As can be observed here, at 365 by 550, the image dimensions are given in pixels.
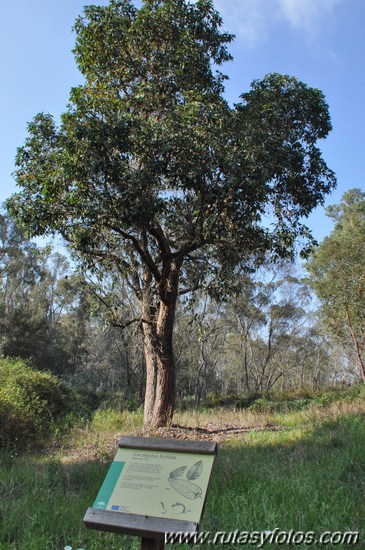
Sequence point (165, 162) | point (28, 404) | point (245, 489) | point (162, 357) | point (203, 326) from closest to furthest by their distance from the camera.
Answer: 1. point (245, 489)
2. point (165, 162)
3. point (162, 357)
4. point (28, 404)
5. point (203, 326)

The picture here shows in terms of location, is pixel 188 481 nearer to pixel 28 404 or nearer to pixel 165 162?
pixel 165 162

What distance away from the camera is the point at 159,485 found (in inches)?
103

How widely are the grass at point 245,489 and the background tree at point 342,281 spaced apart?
485 inches

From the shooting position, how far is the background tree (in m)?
19.5

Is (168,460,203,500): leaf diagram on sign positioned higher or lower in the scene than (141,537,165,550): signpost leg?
higher

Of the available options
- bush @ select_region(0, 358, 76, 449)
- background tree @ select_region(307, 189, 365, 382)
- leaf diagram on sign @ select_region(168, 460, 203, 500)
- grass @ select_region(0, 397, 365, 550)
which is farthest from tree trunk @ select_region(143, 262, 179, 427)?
background tree @ select_region(307, 189, 365, 382)

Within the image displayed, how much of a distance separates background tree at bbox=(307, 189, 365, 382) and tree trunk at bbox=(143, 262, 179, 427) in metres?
11.9

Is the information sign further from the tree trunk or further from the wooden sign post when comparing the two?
the tree trunk

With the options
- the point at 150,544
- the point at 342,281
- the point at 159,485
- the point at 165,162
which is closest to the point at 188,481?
the point at 159,485

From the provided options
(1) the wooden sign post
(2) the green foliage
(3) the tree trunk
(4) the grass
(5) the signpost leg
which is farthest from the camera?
(3) the tree trunk

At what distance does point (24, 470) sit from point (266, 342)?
109 ft

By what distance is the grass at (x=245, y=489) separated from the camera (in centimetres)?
371

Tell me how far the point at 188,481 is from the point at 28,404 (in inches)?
382

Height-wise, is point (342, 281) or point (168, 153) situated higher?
point (342, 281)
